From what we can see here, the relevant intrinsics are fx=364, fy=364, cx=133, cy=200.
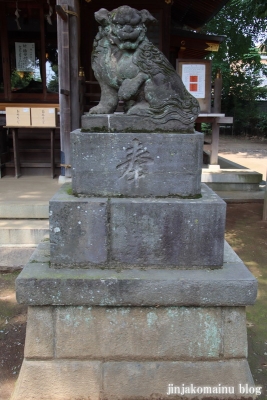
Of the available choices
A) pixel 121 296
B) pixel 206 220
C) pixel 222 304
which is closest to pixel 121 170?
pixel 206 220

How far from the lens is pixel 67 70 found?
5.55 metres

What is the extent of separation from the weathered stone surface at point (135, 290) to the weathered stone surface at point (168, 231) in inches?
5.8

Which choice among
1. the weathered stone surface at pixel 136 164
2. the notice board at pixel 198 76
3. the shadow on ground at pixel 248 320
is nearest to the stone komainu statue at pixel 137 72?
the weathered stone surface at pixel 136 164

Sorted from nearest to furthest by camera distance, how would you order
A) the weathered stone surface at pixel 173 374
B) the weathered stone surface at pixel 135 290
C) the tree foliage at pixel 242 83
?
1. the weathered stone surface at pixel 135 290
2. the weathered stone surface at pixel 173 374
3. the tree foliage at pixel 242 83

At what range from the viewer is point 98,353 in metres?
2.29

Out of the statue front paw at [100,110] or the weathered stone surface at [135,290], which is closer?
the weathered stone surface at [135,290]

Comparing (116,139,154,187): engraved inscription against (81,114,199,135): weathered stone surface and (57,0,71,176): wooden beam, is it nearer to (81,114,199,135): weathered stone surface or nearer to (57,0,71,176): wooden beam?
(81,114,199,135): weathered stone surface

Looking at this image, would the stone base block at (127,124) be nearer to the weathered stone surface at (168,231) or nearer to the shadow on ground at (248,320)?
the weathered stone surface at (168,231)

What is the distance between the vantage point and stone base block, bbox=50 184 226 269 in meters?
2.25

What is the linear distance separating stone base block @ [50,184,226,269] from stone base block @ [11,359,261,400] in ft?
2.04

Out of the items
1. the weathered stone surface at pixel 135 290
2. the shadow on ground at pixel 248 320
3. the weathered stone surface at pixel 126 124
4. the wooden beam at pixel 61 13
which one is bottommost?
the shadow on ground at pixel 248 320

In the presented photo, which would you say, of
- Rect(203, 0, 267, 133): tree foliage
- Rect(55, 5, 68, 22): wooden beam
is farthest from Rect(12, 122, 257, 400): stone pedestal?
Rect(203, 0, 267, 133): tree foliage

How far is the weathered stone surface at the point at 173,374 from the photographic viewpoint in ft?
7.50

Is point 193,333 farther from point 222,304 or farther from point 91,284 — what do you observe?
point 91,284
